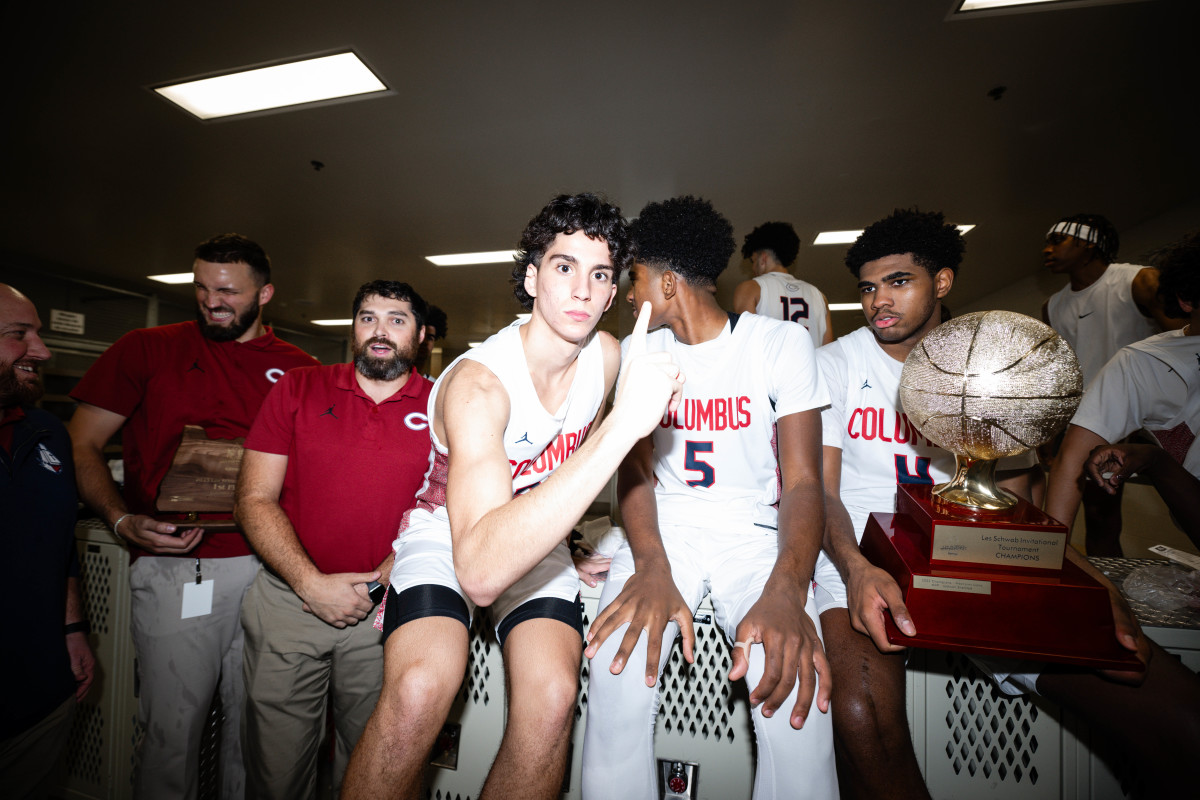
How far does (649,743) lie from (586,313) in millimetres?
1096

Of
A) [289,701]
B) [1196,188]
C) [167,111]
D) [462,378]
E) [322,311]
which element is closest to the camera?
[462,378]

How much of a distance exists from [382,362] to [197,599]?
109 centimetres

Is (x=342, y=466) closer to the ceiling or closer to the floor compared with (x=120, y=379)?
closer to the floor

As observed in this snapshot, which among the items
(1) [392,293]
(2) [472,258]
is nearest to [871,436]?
(1) [392,293]

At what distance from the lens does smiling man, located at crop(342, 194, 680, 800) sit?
0.96m

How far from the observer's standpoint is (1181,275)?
69.0 inches

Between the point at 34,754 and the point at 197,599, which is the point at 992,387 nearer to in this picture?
the point at 197,599

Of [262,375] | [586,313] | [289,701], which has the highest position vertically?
[586,313]

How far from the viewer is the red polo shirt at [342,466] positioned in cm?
171

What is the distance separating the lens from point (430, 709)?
43.8 inches

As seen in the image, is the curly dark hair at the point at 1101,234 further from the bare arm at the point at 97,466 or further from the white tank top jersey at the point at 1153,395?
the bare arm at the point at 97,466

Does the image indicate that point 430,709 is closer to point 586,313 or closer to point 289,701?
point 289,701

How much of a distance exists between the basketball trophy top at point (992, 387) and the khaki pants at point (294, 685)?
6.11 ft

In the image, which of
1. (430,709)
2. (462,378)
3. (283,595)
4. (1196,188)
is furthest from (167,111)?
(1196,188)
